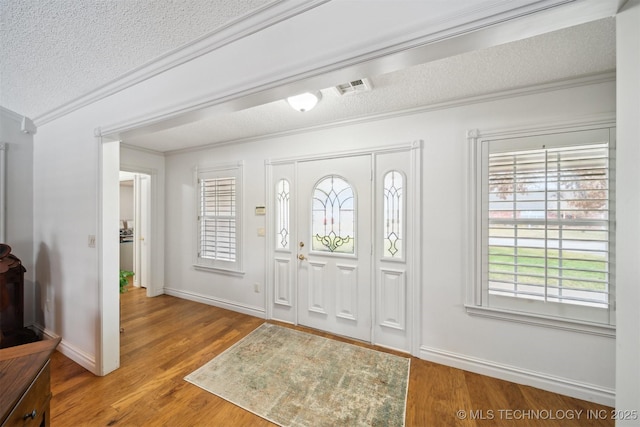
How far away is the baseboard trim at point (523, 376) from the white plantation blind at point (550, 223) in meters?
0.61

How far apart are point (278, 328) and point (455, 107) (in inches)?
117

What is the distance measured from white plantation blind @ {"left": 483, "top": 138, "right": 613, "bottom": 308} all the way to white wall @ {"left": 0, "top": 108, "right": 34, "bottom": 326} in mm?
4721

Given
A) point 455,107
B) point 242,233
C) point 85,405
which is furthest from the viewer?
point 242,233

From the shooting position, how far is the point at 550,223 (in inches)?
72.3

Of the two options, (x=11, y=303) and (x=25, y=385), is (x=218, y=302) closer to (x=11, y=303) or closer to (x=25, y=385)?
(x=11, y=303)

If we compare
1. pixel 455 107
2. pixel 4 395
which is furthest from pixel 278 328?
pixel 455 107

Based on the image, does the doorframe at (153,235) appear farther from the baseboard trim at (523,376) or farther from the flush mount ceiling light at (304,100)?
the baseboard trim at (523,376)

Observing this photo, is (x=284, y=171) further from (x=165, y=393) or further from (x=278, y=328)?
(x=165, y=393)

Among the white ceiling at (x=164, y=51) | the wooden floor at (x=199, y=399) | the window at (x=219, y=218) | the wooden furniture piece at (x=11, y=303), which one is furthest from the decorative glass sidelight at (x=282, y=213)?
the wooden furniture piece at (x=11, y=303)

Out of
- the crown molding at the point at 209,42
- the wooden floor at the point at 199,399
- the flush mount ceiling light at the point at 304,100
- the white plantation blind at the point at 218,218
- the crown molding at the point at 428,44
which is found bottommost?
the wooden floor at the point at 199,399

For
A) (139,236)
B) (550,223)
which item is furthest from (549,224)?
(139,236)

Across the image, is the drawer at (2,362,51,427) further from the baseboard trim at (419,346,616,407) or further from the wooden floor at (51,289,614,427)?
the baseboard trim at (419,346,616,407)

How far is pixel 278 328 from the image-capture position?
9.30ft

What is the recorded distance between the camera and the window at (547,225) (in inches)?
67.7
